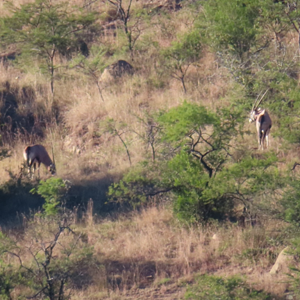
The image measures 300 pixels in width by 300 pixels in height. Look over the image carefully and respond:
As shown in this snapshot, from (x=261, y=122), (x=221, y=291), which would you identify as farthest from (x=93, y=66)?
(x=221, y=291)

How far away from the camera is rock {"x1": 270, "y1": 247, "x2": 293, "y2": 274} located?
23.6 feet

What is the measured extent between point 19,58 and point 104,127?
4380 millimetres

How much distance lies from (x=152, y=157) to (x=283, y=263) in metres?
3.69

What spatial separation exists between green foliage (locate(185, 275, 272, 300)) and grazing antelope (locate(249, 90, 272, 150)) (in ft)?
15.3

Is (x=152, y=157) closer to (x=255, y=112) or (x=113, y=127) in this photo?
(x=113, y=127)

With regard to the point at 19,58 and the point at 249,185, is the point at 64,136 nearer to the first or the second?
the point at 19,58

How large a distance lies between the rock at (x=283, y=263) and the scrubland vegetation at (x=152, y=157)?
40mm

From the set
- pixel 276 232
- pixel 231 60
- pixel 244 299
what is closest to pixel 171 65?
pixel 231 60

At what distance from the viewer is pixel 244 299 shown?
247 inches

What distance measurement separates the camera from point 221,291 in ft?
20.2

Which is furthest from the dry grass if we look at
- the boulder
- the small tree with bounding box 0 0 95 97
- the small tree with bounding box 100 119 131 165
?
the small tree with bounding box 0 0 95 97

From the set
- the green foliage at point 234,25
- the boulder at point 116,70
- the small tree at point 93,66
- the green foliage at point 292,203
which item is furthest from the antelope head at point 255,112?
the boulder at point 116,70

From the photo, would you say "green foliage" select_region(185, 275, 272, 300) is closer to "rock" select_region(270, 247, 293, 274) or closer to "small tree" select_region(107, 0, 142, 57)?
"rock" select_region(270, 247, 293, 274)

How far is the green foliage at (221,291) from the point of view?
6.14 metres
